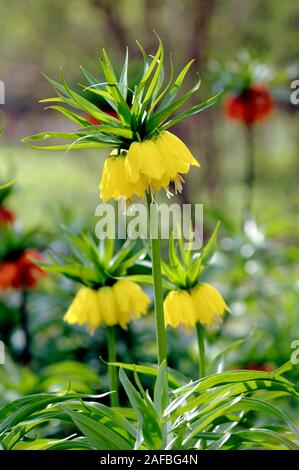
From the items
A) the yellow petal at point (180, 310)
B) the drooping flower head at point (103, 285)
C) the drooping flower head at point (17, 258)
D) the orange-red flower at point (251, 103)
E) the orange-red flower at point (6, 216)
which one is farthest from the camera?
the orange-red flower at point (251, 103)

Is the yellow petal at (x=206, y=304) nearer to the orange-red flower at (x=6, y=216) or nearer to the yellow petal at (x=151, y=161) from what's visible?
the yellow petal at (x=151, y=161)

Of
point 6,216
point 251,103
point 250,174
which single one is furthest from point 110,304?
point 251,103

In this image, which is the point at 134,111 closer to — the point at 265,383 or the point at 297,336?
the point at 265,383

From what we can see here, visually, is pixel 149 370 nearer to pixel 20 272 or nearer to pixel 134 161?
pixel 134 161

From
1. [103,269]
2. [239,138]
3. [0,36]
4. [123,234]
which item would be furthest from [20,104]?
[103,269]

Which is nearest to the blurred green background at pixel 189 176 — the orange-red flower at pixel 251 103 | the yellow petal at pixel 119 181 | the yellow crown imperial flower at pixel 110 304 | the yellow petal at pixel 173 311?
the orange-red flower at pixel 251 103

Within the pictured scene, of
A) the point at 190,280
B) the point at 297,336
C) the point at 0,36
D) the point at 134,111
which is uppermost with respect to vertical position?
the point at 0,36
